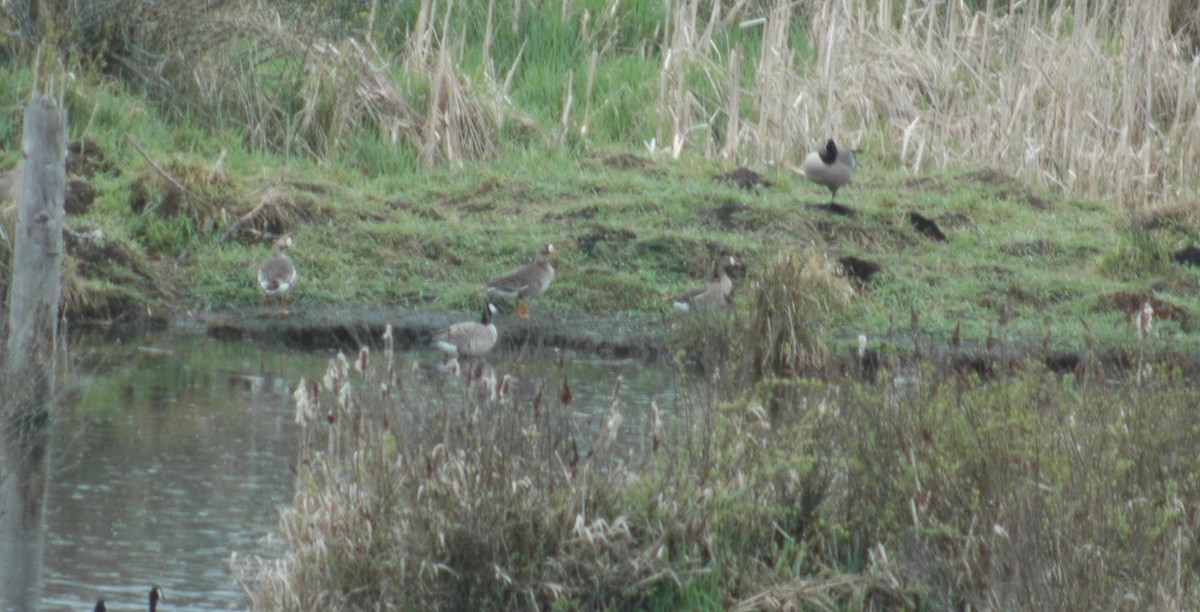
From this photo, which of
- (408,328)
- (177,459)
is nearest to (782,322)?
(408,328)

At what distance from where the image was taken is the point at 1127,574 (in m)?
5.29

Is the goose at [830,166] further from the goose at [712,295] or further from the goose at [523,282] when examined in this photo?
the goose at [523,282]

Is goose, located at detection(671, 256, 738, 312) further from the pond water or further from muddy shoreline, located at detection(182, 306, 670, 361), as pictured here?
the pond water

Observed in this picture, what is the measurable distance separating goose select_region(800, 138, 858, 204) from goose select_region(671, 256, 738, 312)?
2.38m

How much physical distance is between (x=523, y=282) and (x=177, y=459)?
4.98 metres

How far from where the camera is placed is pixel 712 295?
1411 cm

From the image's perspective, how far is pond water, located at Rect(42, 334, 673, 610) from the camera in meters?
7.78

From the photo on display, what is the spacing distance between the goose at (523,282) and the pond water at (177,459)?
0.92 m

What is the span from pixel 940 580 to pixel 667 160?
1334 centimetres

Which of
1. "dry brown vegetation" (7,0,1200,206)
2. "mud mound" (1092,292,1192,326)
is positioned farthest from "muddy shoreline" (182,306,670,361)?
"dry brown vegetation" (7,0,1200,206)

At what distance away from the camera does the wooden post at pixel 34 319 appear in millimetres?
7984

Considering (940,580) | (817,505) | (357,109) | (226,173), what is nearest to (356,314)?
(226,173)

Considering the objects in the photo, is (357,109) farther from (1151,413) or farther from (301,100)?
(1151,413)

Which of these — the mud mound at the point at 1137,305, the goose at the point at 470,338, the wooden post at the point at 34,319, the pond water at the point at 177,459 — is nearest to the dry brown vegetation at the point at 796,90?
the mud mound at the point at 1137,305
